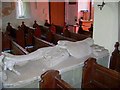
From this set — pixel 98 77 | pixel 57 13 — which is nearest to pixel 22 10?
pixel 57 13

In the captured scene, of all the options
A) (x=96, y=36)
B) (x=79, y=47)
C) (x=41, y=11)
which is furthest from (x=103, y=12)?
(x=41, y=11)

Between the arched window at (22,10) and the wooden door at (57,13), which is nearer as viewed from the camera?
the arched window at (22,10)

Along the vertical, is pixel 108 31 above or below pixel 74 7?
below

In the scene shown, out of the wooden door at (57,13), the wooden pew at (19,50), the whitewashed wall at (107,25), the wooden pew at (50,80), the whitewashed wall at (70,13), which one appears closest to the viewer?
the wooden pew at (50,80)

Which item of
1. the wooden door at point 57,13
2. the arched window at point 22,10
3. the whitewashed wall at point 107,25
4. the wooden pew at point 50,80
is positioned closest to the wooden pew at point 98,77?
the wooden pew at point 50,80

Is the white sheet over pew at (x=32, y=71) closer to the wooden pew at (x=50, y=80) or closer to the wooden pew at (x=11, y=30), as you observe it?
the wooden pew at (x=50, y=80)

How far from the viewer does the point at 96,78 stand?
6.01ft

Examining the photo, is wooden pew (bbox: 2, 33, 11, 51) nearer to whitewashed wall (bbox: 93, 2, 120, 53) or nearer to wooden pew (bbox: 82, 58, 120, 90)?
whitewashed wall (bbox: 93, 2, 120, 53)

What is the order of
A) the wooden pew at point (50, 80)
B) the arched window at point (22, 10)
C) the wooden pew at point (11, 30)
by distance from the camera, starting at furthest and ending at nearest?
1. the arched window at point (22, 10)
2. the wooden pew at point (11, 30)
3. the wooden pew at point (50, 80)

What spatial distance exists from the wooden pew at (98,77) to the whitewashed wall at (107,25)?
4.08 feet

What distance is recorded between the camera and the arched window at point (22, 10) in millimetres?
6098

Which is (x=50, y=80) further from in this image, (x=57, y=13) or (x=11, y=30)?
(x=57, y=13)

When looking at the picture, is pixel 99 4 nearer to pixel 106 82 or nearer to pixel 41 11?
pixel 106 82

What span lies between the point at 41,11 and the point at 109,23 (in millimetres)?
3820
